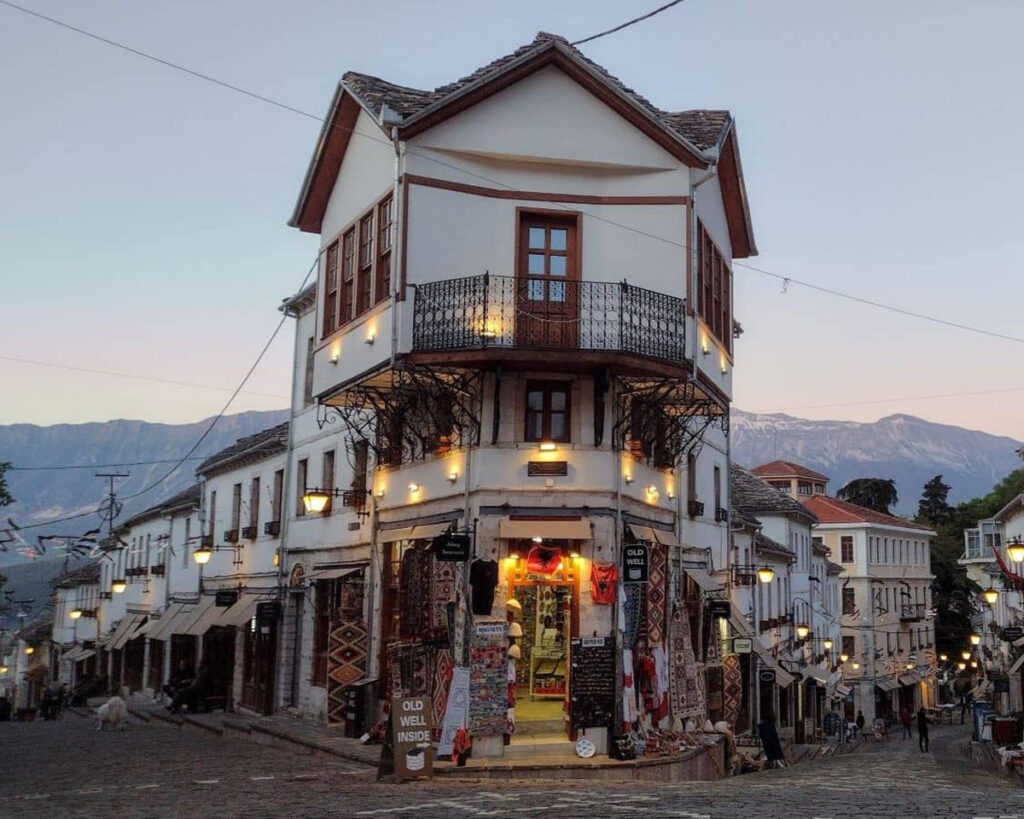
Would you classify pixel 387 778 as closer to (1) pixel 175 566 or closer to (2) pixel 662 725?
(2) pixel 662 725

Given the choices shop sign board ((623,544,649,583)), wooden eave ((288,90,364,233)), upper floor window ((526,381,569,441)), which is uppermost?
wooden eave ((288,90,364,233))

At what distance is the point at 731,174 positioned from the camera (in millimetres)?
24766

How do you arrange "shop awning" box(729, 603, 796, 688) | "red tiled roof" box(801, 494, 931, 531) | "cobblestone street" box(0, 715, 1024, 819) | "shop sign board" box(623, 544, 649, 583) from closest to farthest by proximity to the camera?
"cobblestone street" box(0, 715, 1024, 819) < "shop sign board" box(623, 544, 649, 583) < "shop awning" box(729, 603, 796, 688) < "red tiled roof" box(801, 494, 931, 531)

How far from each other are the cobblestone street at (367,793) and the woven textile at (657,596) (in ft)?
11.0

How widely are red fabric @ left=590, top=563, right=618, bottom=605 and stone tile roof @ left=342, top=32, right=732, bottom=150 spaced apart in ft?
26.1

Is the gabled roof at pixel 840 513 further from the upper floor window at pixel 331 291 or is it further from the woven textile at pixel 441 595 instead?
the woven textile at pixel 441 595

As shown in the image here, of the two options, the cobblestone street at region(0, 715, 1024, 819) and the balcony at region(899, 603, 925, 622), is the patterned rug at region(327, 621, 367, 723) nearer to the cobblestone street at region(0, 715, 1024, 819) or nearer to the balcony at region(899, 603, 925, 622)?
the cobblestone street at region(0, 715, 1024, 819)

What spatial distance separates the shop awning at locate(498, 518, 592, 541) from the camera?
20.0 meters

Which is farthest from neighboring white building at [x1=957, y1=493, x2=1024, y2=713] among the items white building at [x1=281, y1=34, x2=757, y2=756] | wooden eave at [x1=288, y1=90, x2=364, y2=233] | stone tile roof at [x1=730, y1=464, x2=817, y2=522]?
wooden eave at [x1=288, y1=90, x2=364, y2=233]

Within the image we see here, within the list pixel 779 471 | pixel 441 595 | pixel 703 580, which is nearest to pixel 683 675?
pixel 703 580

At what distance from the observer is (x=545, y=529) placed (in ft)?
65.9

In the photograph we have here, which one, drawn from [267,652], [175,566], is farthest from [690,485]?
[175,566]

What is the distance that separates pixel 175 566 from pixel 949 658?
68.6 m

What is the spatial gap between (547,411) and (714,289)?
5.20m
